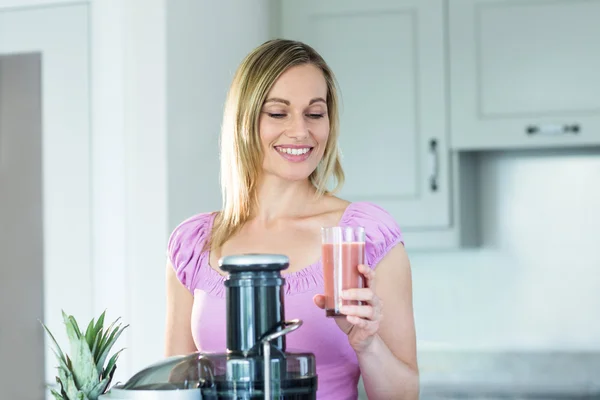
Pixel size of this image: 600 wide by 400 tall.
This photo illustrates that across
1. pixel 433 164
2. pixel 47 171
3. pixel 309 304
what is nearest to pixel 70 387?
pixel 309 304

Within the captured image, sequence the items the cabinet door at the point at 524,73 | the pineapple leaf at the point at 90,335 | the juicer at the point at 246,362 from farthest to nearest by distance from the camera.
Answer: the cabinet door at the point at 524,73
the pineapple leaf at the point at 90,335
the juicer at the point at 246,362

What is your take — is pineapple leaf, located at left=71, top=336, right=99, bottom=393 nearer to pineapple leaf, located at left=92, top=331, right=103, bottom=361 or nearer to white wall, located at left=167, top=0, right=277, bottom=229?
pineapple leaf, located at left=92, top=331, right=103, bottom=361

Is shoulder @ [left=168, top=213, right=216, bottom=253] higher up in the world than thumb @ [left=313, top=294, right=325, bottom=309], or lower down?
higher up

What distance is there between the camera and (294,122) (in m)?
1.64

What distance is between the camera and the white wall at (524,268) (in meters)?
3.89

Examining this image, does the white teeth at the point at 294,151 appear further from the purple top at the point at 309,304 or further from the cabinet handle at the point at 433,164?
the cabinet handle at the point at 433,164

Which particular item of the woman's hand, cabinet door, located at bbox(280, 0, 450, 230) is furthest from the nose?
cabinet door, located at bbox(280, 0, 450, 230)

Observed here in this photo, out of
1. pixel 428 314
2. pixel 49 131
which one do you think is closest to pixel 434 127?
pixel 428 314

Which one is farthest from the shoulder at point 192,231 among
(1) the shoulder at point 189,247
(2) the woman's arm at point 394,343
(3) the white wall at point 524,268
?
(3) the white wall at point 524,268

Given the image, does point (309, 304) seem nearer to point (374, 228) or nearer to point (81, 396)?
point (374, 228)

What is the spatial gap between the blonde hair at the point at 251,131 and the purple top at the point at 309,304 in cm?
6

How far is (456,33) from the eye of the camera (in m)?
3.57

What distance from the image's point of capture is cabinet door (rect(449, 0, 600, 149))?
345 centimetres

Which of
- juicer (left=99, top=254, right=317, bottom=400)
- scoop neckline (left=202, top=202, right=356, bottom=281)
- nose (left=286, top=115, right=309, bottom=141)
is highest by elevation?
nose (left=286, top=115, right=309, bottom=141)
